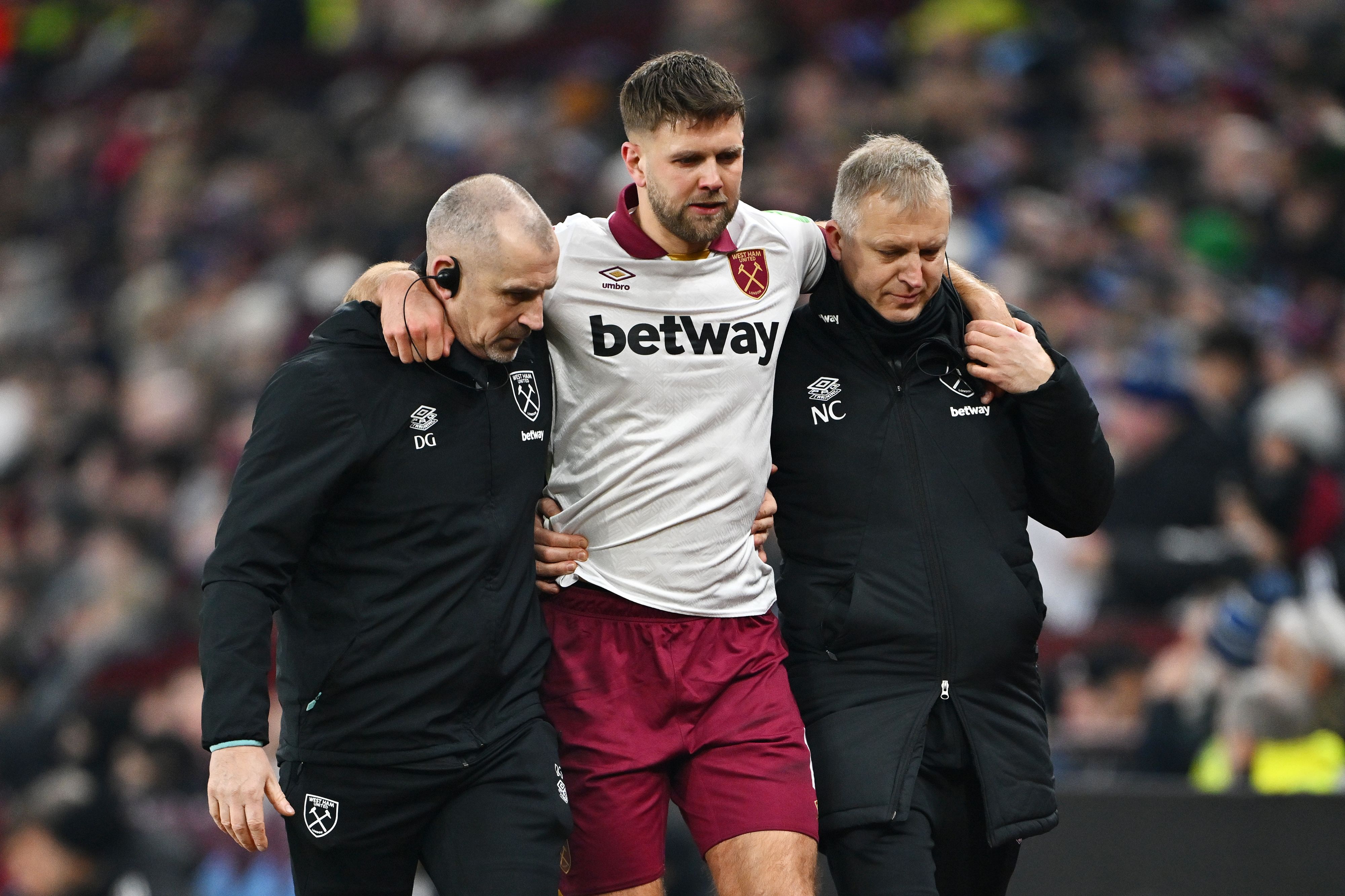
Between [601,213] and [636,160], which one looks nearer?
[636,160]

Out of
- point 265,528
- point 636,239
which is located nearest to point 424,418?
point 265,528

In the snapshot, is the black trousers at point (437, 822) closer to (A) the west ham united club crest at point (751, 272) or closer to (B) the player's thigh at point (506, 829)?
(B) the player's thigh at point (506, 829)

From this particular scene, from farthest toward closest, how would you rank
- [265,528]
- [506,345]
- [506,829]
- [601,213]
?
[601,213] < [506,345] < [506,829] < [265,528]

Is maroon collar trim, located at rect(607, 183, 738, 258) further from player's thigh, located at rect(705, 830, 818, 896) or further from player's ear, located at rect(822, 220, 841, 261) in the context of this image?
player's thigh, located at rect(705, 830, 818, 896)

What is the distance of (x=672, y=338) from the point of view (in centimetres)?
432

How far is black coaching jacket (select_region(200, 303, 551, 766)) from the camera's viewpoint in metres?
3.98

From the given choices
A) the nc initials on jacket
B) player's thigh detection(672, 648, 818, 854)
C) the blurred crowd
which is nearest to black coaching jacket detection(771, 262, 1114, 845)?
the nc initials on jacket

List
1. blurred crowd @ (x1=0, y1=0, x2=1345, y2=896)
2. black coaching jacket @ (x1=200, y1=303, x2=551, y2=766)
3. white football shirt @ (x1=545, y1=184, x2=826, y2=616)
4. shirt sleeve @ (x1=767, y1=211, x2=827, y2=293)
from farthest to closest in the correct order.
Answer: blurred crowd @ (x1=0, y1=0, x2=1345, y2=896) < shirt sleeve @ (x1=767, y1=211, x2=827, y2=293) < white football shirt @ (x1=545, y1=184, x2=826, y2=616) < black coaching jacket @ (x1=200, y1=303, x2=551, y2=766)

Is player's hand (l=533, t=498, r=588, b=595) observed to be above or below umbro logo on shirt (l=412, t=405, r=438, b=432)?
below

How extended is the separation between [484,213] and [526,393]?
1.49ft

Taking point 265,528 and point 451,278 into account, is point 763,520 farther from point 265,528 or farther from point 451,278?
point 265,528

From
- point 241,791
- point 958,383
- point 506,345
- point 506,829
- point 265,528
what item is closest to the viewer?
point 241,791

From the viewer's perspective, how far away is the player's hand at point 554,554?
14.2 feet

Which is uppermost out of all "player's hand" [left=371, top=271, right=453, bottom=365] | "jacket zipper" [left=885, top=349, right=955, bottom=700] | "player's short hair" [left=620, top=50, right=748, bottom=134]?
"player's short hair" [left=620, top=50, right=748, bottom=134]
